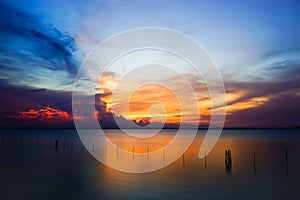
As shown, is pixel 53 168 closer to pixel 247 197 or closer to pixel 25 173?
pixel 25 173

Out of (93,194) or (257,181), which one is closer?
(93,194)

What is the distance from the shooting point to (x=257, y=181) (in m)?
29.0

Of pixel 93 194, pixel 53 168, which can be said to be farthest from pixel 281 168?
pixel 53 168

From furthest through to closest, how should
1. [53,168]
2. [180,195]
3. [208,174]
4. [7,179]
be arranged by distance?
[53,168] → [208,174] → [7,179] → [180,195]

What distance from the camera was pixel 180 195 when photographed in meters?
22.8

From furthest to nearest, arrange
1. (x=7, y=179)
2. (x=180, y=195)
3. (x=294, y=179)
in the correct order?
1. (x=294, y=179)
2. (x=7, y=179)
3. (x=180, y=195)

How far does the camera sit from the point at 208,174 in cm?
3269

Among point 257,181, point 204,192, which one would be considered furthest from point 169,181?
point 257,181

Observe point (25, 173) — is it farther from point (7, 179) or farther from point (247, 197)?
point (247, 197)

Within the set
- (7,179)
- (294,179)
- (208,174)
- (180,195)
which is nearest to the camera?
(180,195)

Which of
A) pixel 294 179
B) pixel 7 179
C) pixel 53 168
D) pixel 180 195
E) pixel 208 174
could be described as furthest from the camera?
pixel 53 168

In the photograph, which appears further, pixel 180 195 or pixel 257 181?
pixel 257 181

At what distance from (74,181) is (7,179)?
6.69 meters

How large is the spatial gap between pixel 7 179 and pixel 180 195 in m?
17.5
